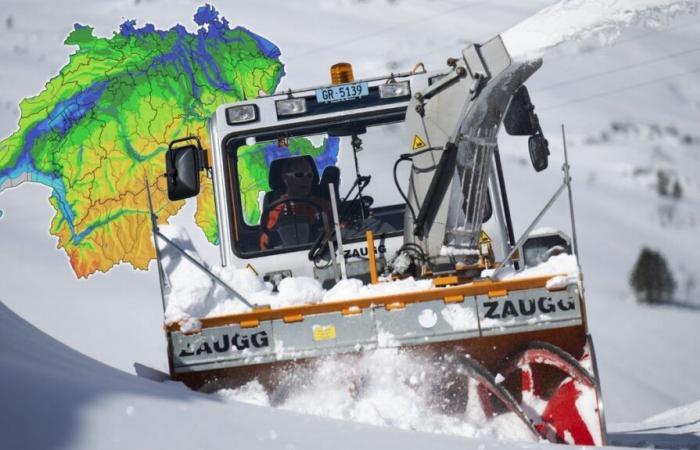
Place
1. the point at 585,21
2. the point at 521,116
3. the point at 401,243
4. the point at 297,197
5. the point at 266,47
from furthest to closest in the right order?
the point at 266,47 → the point at 297,197 → the point at 401,243 → the point at 521,116 → the point at 585,21

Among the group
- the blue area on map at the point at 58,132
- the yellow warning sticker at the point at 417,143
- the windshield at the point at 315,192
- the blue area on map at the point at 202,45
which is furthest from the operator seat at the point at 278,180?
the blue area on map at the point at 202,45

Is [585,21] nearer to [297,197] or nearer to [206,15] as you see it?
[297,197]

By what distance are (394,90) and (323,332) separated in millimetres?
2276

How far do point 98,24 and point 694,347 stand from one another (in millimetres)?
19657

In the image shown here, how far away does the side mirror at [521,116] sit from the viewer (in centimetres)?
643

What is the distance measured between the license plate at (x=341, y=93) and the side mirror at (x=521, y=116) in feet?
4.50

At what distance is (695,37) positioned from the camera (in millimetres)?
35250

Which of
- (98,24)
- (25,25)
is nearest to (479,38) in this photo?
(98,24)

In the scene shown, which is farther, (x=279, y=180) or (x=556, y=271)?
(x=279, y=180)

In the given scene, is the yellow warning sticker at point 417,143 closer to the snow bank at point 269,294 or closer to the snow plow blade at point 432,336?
the snow bank at point 269,294

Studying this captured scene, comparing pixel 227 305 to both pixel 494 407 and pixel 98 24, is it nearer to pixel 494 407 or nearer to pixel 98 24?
pixel 494 407

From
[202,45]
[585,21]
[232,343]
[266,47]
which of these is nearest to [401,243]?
[232,343]

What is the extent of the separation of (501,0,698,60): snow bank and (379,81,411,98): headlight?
1.62m

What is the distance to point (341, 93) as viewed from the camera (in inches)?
301
